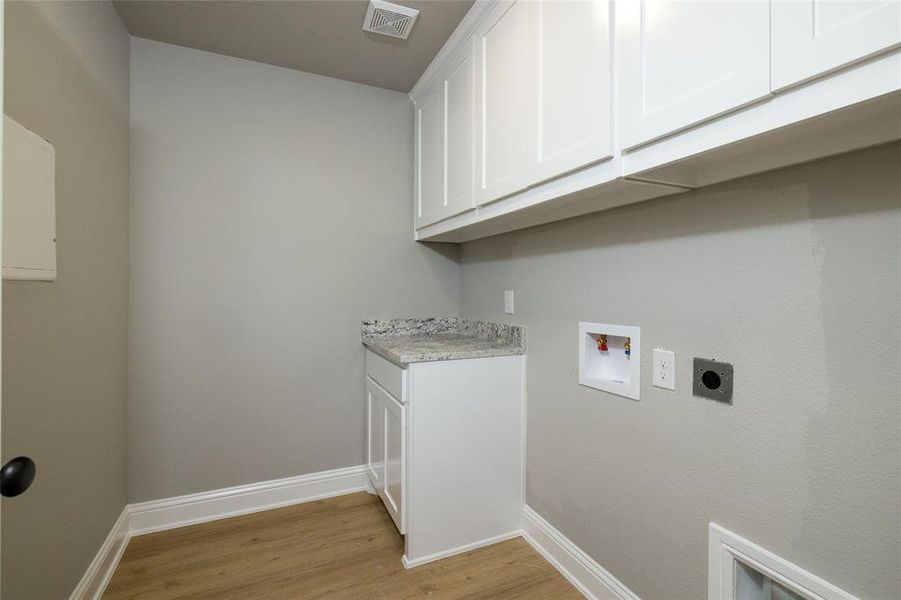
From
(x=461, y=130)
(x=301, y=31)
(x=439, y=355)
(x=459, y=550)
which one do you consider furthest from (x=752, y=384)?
(x=301, y=31)

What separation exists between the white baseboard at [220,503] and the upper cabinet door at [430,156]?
1.62 meters

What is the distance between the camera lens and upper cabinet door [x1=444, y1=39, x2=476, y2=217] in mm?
1825

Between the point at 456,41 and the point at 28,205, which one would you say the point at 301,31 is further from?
the point at 28,205

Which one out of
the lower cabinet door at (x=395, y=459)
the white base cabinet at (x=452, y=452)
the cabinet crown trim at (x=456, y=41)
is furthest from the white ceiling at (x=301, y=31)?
the lower cabinet door at (x=395, y=459)

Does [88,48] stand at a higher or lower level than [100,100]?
higher

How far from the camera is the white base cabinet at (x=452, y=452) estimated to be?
5.84ft

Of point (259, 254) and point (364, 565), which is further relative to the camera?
point (259, 254)

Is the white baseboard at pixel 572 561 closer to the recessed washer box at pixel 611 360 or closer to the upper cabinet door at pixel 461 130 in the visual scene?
the recessed washer box at pixel 611 360


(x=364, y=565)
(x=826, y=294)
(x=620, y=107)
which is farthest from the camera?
(x=364, y=565)

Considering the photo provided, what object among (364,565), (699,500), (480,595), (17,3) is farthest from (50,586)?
(699,500)

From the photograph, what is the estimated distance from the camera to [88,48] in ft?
5.04

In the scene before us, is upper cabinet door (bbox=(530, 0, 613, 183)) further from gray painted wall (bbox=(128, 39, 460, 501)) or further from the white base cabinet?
gray painted wall (bbox=(128, 39, 460, 501))

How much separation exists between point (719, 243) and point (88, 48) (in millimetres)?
2340

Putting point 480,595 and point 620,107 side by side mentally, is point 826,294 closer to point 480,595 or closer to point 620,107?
point 620,107
